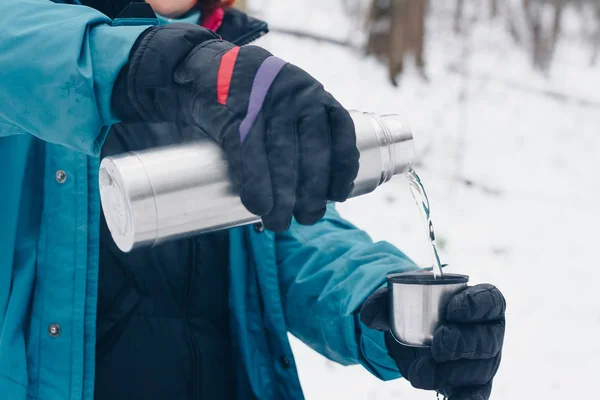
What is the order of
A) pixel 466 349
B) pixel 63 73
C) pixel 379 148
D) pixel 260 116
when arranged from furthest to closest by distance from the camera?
pixel 466 349, pixel 379 148, pixel 63 73, pixel 260 116

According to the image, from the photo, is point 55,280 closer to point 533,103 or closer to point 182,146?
point 182,146

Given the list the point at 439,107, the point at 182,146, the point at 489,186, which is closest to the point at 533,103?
the point at 439,107

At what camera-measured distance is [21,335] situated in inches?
62.5

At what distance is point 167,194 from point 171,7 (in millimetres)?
970

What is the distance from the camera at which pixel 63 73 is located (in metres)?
1.14

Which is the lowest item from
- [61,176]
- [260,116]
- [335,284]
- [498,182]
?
[498,182]

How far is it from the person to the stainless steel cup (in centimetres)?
3

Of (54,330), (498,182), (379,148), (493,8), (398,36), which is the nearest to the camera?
(379,148)

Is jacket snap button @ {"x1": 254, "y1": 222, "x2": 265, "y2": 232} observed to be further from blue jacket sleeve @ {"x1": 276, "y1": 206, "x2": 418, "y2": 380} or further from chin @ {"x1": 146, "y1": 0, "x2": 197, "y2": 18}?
chin @ {"x1": 146, "y1": 0, "x2": 197, "y2": 18}

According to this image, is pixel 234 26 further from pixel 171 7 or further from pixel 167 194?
pixel 167 194

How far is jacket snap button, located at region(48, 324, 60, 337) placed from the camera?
1.59 m

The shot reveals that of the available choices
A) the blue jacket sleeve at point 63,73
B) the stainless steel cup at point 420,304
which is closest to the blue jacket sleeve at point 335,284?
the stainless steel cup at point 420,304

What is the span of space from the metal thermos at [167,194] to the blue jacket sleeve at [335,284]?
76 cm

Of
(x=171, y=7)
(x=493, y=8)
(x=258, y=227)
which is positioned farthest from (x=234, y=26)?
(x=493, y=8)
